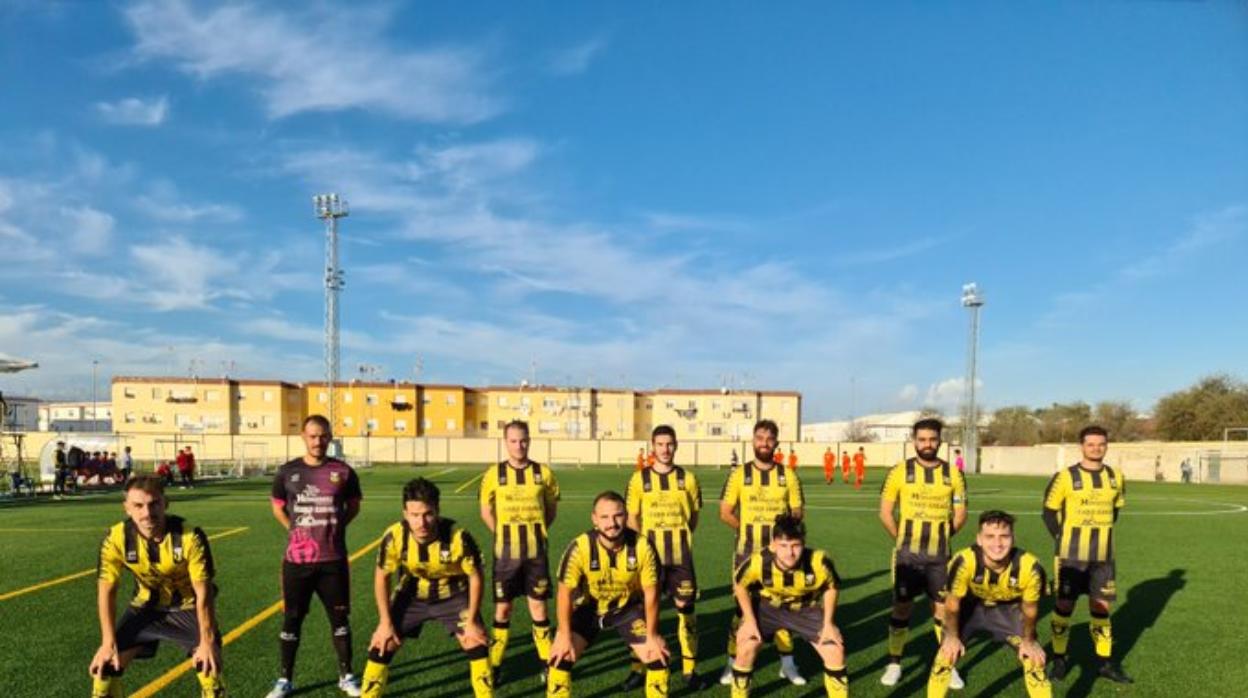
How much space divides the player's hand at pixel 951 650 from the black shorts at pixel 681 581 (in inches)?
81.5

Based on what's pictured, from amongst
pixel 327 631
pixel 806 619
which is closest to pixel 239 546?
pixel 327 631

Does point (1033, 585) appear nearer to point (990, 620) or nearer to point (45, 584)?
point (990, 620)

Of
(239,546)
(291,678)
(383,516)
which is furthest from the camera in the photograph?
(383,516)

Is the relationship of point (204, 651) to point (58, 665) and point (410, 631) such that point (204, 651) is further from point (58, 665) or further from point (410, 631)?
point (58, 665)

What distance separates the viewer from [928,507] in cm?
671

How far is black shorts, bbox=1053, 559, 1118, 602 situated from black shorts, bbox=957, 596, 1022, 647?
1.68 m

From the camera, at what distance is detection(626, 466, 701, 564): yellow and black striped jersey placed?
679 centimetres

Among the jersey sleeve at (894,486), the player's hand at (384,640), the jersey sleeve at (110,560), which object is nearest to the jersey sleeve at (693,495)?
the jersey sleeve at (894,486)

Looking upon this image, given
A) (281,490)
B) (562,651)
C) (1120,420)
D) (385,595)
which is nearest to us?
(562,651)

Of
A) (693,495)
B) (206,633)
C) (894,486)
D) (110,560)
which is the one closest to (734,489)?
(693,495)

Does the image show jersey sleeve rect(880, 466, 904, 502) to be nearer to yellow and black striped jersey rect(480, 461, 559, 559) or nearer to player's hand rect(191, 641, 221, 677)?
yellow and black striped jersey rect(480, 461, 559, 559)

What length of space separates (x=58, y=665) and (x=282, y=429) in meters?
86.4

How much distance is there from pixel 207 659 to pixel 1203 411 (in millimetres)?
80289

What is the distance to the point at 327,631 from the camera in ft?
25.6
